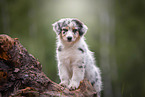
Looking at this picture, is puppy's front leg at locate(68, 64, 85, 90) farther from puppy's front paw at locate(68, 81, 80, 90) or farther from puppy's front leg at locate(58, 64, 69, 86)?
puppy's front leg at locate(58, 64, 69, 86)

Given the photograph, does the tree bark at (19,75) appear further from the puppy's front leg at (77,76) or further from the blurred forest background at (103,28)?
the blurred forest background at (103,28)

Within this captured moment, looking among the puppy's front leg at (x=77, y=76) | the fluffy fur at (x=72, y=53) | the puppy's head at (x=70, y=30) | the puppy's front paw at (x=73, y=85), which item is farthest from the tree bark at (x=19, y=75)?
the puppy's head at (x=70, y=30)

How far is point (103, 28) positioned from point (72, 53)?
14.4 metres

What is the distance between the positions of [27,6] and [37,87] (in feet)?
55.4

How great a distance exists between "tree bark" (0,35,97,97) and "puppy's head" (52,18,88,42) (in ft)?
4.08

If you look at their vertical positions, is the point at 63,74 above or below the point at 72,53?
below

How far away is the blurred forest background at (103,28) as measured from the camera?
55.7 ft

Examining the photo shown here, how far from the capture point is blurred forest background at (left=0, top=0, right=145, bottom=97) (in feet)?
55.7

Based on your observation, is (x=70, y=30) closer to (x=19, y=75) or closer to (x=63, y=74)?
(x=63, y=74)

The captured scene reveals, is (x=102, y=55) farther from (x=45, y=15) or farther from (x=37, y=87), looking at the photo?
(x=37, y=87)

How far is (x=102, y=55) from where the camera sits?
17.9 metres

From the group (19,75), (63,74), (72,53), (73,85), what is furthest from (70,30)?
(19,75)

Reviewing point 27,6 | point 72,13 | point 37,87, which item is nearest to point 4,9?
point 27,6

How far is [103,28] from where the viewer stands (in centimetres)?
1847
